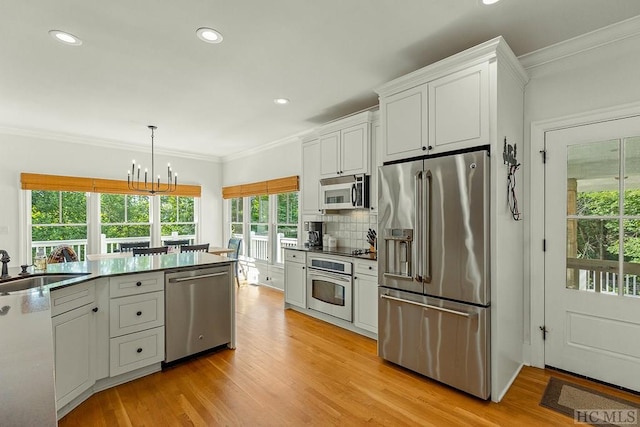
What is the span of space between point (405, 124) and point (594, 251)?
183cm

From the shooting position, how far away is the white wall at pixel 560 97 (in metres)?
2.36

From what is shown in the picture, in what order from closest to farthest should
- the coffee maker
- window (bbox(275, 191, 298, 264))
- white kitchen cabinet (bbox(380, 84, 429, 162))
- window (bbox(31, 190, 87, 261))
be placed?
white kitchen cabinet (bbox(380, 84, 429, 162)), the coffee maker, window (bbox(31, 190, 87, 261)), window (bbox(275, 191, 298, 264))

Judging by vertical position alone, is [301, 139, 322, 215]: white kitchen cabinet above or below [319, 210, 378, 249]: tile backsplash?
above

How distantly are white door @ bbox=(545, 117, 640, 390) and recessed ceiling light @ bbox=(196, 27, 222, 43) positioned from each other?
Answer: 285 cm

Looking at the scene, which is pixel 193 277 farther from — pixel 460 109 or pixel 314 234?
pixel 460 109

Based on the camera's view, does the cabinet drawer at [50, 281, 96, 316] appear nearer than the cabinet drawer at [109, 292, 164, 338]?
Yes

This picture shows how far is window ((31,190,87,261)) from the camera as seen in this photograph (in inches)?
196

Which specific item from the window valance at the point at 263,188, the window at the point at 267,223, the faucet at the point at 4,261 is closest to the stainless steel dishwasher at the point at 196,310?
the faucet at the point at 4,261

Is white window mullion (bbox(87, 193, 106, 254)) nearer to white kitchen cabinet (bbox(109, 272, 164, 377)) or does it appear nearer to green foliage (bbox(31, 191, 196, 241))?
green foliage (bbox(31, 191, 196, 241))

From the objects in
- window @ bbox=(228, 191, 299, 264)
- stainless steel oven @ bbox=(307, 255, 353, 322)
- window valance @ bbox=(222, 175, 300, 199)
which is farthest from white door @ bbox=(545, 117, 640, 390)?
window @ bbox=(228, 191, 299, 264)

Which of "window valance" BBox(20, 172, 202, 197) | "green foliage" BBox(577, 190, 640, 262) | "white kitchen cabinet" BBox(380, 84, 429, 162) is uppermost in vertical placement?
"white kitchen cabinet" BBox(380, 84, 429, 162)

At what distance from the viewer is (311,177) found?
4480mm

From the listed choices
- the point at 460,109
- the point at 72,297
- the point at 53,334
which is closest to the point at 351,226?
the point at 460,109

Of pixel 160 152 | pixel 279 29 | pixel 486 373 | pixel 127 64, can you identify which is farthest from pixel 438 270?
pixel 160 152
